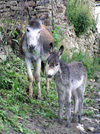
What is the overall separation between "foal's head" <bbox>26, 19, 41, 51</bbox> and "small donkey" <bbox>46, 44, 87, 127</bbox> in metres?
1.16

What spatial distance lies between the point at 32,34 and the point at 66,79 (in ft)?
6.01

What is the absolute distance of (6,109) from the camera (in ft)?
17.5

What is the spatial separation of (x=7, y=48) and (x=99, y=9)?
11.0 meters

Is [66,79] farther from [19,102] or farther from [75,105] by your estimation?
[19,102]

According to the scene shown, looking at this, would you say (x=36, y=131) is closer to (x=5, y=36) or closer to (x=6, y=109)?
(x=6, y=109)

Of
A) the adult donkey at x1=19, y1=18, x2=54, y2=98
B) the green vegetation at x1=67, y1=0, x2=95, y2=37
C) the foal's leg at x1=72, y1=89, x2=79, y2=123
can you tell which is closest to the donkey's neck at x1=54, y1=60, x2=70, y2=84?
the foal's leg at x1=72, y1=89, x2=79, y2=123

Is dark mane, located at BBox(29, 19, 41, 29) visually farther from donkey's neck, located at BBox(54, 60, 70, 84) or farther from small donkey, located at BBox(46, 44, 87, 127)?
donkey's neck, located at BBox(54, 60, 70, 84)

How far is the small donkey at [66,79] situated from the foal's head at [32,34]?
1.16 meters

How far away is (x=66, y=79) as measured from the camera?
540cm

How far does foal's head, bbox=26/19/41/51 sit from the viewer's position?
260 inches

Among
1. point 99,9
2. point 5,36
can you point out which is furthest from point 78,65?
point 99,9

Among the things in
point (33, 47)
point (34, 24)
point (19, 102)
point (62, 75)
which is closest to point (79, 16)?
point (34, 24)

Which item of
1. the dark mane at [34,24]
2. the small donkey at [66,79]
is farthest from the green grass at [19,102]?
the dark mane at [34,24]

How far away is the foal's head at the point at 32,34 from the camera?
21.7ft
